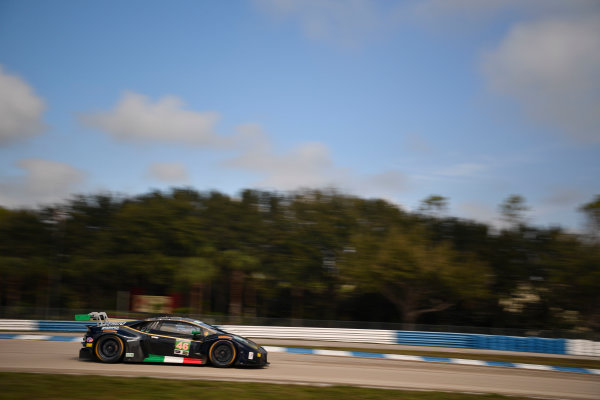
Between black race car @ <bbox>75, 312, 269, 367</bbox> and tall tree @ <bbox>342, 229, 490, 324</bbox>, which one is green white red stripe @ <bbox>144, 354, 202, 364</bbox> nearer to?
black race car @ <bbox>75, 312, 269, 367</bbox>

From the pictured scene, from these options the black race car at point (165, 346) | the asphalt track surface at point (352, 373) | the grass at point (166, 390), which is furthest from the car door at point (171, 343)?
the grass at point (166, 390)

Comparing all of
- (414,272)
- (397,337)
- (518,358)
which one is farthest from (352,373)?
(414,272)

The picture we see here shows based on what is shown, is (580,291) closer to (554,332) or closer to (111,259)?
(554,332)

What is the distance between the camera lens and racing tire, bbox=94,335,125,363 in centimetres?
1324

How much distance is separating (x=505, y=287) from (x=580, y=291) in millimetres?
5726

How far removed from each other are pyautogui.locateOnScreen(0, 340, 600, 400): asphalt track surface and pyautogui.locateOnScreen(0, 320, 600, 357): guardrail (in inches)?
317

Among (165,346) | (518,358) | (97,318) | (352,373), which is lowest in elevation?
(518,358)

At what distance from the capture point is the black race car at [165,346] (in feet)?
43.6

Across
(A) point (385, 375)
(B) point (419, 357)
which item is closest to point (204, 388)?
(A) point (385, 375)

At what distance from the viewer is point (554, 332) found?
26.8 metres

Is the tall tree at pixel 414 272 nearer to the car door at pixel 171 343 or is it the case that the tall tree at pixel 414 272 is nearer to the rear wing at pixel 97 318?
the car door at pixel 171 343

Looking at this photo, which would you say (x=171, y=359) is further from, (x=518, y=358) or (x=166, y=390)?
(x=518, y=358)

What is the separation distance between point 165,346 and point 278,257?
31.0 metres

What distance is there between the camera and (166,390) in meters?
9.76
